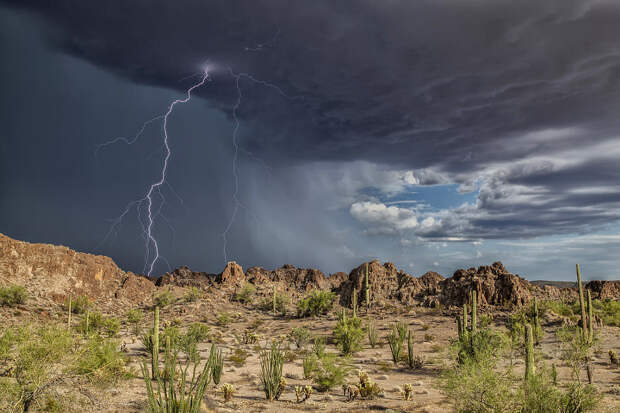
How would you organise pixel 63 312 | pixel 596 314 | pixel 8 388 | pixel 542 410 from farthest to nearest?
pixel 63 312, pixel 596 314, pixel 8 388, pixel 542 410

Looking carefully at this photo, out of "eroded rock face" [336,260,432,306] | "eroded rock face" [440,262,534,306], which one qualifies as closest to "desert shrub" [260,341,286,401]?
"eroded rock face" [440,262,534,306]

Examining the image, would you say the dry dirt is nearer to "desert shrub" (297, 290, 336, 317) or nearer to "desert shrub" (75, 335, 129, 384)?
"desert shrub" (75, 335, 129, 384)

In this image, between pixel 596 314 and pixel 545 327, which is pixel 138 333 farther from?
pixel 596 314

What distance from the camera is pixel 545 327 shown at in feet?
103

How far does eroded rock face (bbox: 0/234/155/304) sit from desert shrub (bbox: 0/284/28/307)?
324 centimetres

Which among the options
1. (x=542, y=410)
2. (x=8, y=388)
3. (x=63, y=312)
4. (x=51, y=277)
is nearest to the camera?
(x=542, y=410)

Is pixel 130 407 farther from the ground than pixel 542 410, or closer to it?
closer to it

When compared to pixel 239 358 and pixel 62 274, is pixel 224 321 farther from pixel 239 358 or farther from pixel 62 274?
pixel 62 274

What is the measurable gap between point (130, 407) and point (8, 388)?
10.5 feet

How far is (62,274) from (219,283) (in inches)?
973

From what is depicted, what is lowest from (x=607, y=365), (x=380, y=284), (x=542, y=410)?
(x=607, y=365)

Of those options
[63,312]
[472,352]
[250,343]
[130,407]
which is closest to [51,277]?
[63,312]

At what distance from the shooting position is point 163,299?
49406mm

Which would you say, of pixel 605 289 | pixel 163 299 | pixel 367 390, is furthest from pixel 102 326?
pixel 605 289
